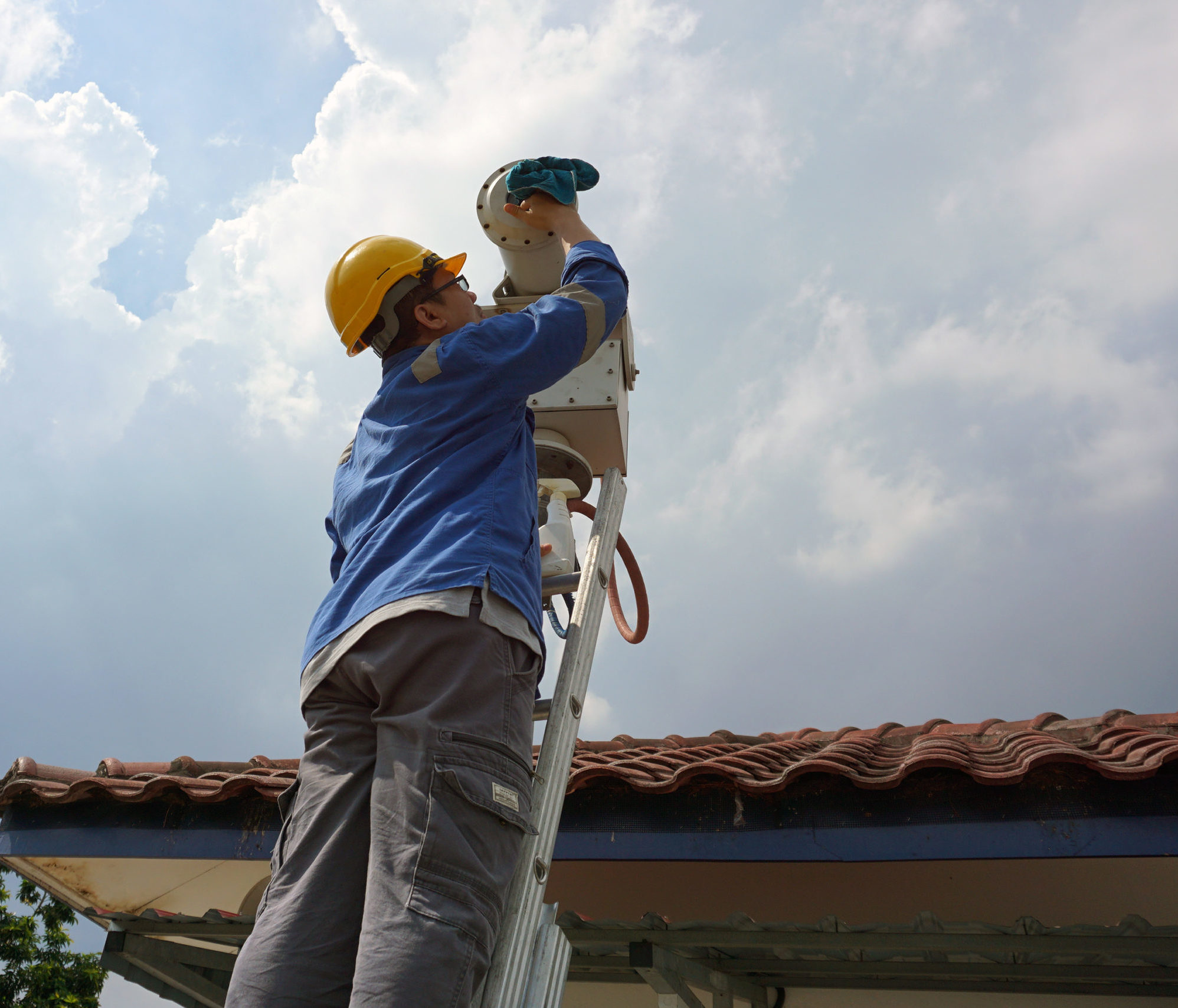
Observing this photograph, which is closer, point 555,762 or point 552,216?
point 555,762

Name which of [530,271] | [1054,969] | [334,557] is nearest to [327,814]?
[334,557]

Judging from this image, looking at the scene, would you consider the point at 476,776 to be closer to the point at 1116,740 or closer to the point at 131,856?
the point at 1116,740

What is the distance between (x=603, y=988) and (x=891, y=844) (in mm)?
1630

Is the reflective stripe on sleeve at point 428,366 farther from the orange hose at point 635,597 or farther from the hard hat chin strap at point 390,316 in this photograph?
the orange hose at point 635,597

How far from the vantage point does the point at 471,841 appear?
1298 millimetres

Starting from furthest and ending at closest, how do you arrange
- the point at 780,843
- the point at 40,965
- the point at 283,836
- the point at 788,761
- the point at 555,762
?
1. the point at 40,965
2. the point at 788,761
3. the point at 780,843
4. the point at 555,762
5. the point at 283,836

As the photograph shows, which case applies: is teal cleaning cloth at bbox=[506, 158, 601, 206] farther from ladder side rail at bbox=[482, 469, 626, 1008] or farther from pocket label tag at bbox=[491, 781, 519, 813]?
pocket label tag at bbox=[491, 781, 519, 813]

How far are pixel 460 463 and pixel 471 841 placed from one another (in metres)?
0.68

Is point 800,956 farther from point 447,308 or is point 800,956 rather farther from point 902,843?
point 447,308

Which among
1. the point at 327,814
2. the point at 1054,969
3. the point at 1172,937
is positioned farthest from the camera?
the point at 1054,969

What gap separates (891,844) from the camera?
9.53 feet

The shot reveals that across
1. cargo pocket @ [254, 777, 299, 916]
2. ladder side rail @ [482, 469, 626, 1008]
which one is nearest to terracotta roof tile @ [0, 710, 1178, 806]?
ladder side rail @ [482, 469, 626, 1008]

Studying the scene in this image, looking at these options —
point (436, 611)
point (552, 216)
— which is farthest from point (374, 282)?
point (436, 611)

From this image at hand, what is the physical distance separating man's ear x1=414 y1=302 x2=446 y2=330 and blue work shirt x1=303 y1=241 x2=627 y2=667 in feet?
0.28
